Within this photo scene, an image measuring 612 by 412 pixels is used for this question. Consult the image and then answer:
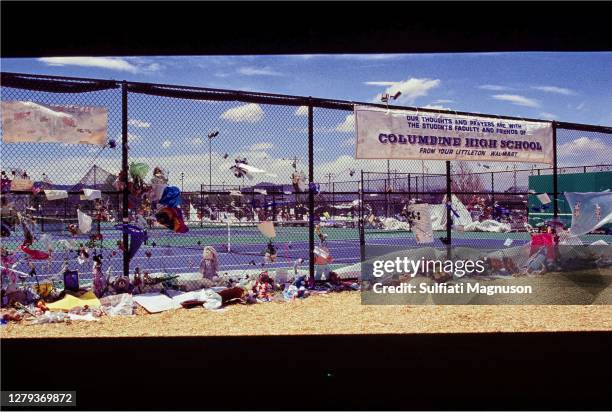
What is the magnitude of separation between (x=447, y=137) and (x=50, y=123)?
7.76m

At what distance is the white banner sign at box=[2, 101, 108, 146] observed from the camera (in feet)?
24.7

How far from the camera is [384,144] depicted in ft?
32.6

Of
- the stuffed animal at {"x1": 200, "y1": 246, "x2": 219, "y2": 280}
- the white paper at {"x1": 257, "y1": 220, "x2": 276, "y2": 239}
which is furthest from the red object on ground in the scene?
the stuffed animal at {"x1": 200, "y1": 246, "x2": 219, "y2": 280}

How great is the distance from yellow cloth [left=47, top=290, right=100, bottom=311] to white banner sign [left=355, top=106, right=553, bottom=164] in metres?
5.45

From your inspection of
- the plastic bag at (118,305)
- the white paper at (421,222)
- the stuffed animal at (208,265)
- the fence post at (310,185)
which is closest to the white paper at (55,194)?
the plastic bag at (118,305)

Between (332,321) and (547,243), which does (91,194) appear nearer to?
(332,321)

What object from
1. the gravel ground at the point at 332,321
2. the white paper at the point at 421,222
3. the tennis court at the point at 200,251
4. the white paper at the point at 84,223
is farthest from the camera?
the tennis court at the point at 200,251

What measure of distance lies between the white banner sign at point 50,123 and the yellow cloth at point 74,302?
2507 mm

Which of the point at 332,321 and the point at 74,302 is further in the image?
the point at 74,302

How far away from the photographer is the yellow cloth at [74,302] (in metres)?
7.48

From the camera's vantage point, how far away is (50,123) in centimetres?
763

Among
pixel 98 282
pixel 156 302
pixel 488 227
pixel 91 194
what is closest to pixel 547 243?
pixel 156 302

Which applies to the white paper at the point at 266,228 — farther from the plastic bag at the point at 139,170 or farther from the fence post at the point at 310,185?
the plastic bag at the point at 139,170

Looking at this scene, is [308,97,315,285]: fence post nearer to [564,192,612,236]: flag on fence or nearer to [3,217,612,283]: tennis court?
[3,217,612,283]: tennis court
